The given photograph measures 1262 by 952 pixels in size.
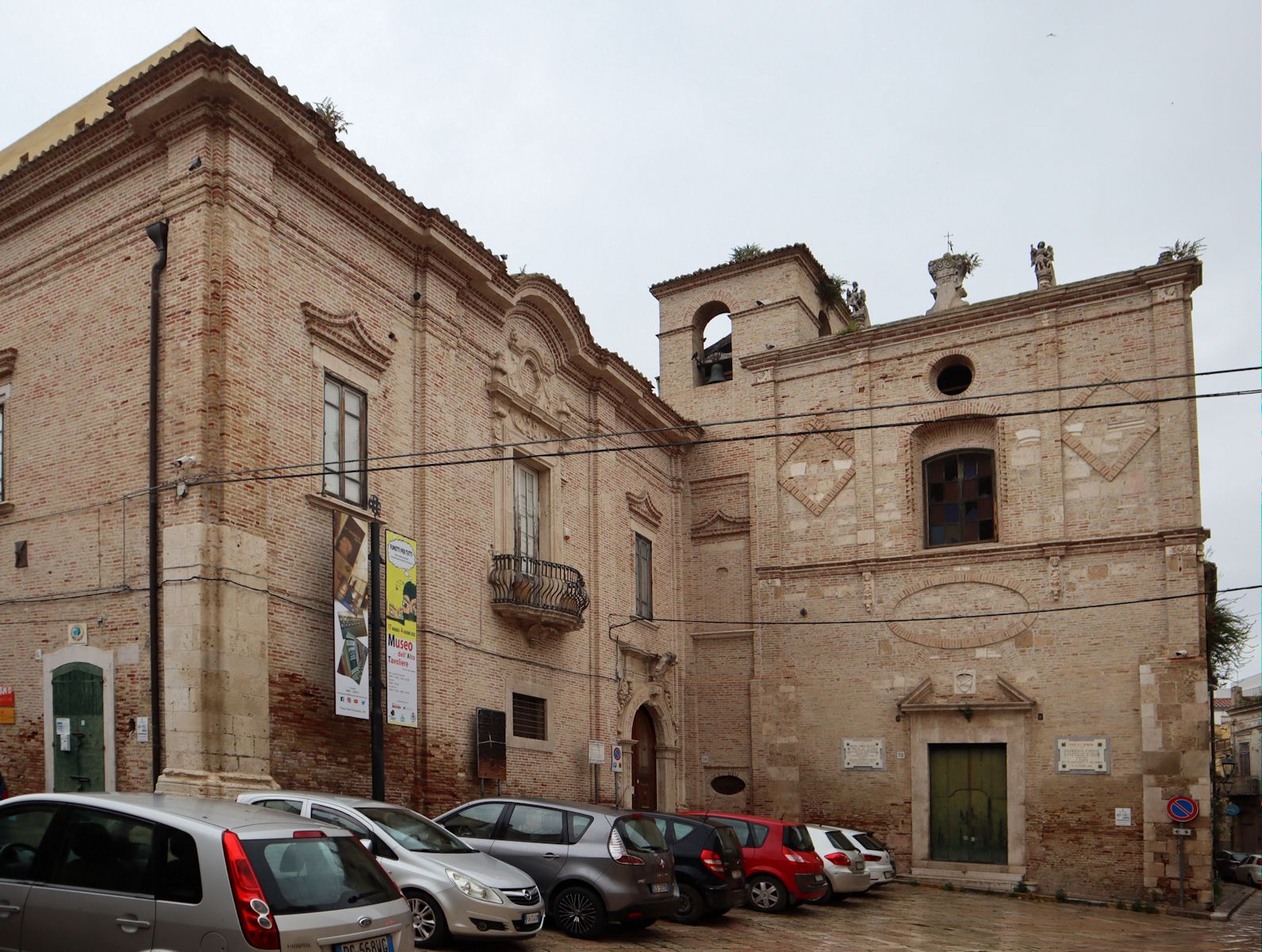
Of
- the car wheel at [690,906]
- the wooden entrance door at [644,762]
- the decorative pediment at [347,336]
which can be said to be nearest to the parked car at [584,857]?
the car wheel at [690,906]

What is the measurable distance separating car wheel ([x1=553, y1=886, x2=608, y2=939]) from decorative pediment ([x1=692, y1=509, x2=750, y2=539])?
600 inches

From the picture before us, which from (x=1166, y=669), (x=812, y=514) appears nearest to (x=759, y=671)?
(x=812, y=514)

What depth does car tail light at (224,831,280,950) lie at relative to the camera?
6547 mm

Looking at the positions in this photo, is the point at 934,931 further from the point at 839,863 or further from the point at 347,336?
the point at 347,336

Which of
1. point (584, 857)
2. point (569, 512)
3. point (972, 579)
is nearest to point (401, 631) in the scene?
point (584, 857)

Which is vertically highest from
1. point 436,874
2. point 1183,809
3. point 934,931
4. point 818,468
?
point 818,468

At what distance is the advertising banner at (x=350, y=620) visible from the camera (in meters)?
15.2

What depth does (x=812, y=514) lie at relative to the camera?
2614 cm

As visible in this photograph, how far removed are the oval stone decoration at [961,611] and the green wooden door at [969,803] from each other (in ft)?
6.85

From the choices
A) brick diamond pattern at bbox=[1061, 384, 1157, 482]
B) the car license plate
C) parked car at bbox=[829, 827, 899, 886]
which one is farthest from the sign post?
the car license plate

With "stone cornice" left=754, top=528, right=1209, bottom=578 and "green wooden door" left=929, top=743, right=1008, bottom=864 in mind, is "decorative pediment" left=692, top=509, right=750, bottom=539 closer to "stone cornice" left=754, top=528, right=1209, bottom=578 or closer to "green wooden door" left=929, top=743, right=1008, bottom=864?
"stone cornice" left=754, top=528, right=1209, bottom=578

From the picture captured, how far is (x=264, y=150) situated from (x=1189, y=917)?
19.3 metres

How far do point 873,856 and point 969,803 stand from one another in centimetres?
469

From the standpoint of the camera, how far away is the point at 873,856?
19766 millimetres
